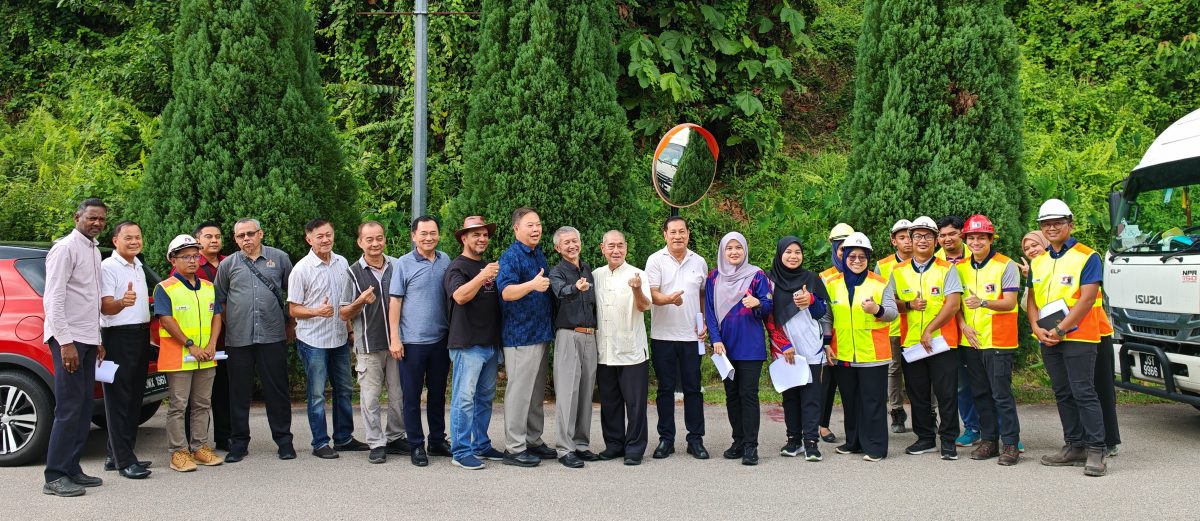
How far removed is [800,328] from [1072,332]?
6.00 feet

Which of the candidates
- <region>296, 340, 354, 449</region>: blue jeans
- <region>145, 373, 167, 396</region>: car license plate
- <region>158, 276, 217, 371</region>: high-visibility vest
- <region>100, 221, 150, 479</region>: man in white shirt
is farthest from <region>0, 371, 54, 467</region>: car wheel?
<region>296, 340, 354, 449</region>: blue jeans

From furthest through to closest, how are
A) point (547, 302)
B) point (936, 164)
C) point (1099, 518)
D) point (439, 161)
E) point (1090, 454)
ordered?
point (439, 161), point (936, 164), point (547, 302), point (1090, 454), point (1099, 518)

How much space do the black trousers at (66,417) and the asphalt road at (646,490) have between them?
0.68 ft

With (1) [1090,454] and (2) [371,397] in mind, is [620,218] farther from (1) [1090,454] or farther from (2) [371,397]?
(1) [1090,454]

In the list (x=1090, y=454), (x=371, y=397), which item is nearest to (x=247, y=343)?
(x=371, y=397)

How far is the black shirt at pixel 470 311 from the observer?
6.94 metres

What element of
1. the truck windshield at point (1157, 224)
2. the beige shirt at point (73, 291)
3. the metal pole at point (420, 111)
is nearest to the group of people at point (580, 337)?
the beige shirt at point (73, 291)

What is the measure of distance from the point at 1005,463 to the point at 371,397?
15.0 ft

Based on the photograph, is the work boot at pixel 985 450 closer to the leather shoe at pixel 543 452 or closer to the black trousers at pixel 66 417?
the leather shoe at pixel 543 452

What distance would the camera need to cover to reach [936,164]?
9633mm

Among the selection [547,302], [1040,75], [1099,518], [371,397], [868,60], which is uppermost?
[1040,75]

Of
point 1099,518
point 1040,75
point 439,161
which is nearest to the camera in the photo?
point 1099,518

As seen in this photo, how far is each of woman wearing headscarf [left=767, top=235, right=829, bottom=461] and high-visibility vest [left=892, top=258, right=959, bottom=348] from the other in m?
0.77

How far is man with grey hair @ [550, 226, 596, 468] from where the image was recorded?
704 cm
